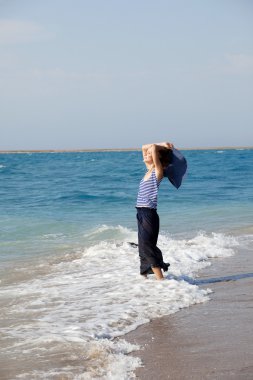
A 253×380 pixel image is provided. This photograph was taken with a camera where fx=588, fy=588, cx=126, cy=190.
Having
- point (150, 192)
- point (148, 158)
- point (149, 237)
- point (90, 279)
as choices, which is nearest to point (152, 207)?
point (150, 192)

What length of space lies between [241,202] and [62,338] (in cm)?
1512

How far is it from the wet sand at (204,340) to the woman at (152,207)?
0.75m

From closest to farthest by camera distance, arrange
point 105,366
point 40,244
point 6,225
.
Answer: point 105,366
point 40,244
point 6,225

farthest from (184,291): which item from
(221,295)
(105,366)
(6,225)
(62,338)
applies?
(6,225)

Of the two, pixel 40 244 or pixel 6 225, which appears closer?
pixel 40 244

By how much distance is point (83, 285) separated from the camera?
7.08 m

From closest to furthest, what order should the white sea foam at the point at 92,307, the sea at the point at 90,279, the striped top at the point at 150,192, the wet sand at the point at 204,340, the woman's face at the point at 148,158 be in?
the wet sand at the point at 204,340, the white sea foam at the point at 92,307, the sea at the point at 90,279, the striped top at the point at 150,192, the woman's face at the point at 148,158

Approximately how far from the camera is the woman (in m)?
6.75

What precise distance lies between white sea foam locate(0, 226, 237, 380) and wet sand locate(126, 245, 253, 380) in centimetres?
15

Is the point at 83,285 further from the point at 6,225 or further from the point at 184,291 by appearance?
the point at 6,225

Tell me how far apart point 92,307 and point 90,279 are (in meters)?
1.56

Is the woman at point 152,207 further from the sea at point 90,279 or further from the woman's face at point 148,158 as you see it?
the sea at point 90,279

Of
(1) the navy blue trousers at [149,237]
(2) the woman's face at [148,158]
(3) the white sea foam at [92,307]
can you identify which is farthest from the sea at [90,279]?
(2) the woman's face at [148,158]

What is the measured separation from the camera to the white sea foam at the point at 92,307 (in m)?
4.27
